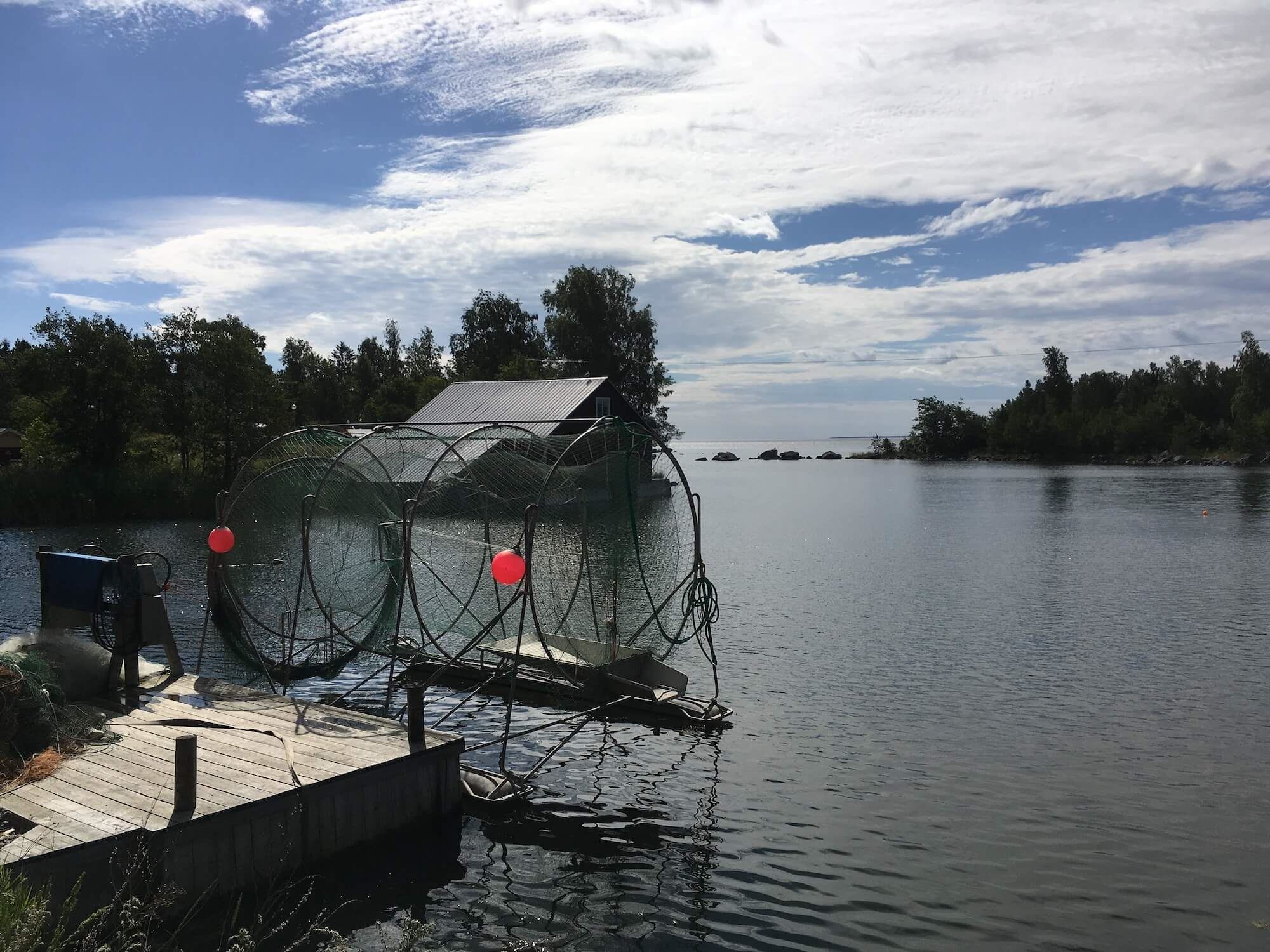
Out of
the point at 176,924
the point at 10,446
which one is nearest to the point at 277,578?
the point at 176,924

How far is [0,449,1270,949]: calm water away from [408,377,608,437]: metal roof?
119 ft

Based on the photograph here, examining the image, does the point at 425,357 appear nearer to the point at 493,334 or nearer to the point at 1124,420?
the point at 493,334

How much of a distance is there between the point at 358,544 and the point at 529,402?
174 feet

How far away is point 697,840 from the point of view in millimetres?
12461

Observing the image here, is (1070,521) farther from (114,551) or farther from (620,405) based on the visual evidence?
(114,551)

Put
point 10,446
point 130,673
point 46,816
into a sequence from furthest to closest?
point 10,446 < point 130,673 < point 46,816

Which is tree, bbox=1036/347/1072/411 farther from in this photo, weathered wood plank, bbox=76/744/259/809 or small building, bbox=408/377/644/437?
weathered wood plank, bbox=76/744/259/809

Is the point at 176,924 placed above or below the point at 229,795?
below

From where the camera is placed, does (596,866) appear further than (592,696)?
No

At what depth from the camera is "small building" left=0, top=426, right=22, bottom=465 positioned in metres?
71.4

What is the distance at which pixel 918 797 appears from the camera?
1393cm

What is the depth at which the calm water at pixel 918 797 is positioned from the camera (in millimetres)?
10422

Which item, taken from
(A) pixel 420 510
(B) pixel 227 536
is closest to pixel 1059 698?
(A) pixel 420 510

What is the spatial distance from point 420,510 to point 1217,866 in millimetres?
12446
